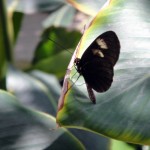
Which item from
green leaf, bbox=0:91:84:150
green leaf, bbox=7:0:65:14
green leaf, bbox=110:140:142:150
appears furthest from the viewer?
green leaf, bbox=7:0:65:14

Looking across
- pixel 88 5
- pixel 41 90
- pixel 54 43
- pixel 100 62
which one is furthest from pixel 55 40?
pixel 100 62

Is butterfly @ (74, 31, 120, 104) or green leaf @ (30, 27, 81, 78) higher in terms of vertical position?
butterfly @ (74, 31, 120, 104)

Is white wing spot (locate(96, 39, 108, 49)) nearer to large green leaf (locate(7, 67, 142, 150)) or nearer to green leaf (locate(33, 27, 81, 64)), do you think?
large green leaf (locate(7, 67, 142, 150))

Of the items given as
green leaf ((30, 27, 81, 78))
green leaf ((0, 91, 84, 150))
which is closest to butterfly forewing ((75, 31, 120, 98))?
green leaf ((0, 91, 84, 150))

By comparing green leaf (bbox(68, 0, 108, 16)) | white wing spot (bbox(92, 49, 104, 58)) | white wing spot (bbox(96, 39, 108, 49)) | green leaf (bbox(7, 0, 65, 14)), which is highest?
white wing spot (bbox(96, 39, 108, 49))

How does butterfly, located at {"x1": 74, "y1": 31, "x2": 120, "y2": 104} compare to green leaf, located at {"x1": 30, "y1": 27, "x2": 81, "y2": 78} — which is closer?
butterfly, located at {"x1": 74, "y1": 31, "x2": 120, "y2": 104}

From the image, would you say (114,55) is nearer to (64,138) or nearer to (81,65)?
(81,65)

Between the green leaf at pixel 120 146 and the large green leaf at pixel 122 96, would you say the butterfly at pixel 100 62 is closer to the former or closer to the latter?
the large green leaf at pixel 122 96

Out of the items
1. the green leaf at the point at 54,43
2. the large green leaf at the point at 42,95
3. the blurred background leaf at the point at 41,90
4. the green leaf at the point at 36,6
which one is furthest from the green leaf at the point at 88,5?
the green leaf at the point at 54,43
